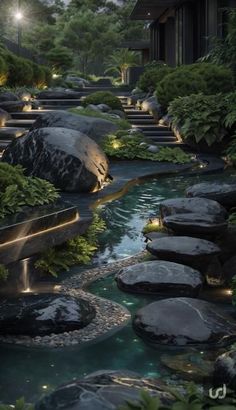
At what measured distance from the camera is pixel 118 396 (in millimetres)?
3531

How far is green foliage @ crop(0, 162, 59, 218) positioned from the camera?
24.9 ft

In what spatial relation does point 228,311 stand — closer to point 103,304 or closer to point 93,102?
point 103,304

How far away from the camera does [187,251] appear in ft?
23.7

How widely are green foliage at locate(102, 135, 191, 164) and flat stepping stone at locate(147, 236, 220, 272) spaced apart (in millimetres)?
8295

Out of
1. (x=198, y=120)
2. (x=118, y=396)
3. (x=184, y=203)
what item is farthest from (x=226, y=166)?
(x=118, y=396)

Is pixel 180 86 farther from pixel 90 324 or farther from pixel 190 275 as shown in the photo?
pixel 90 324

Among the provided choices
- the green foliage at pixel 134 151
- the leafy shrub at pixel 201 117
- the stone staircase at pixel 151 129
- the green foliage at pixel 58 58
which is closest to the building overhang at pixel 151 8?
the stone staircase at pixel 151 129

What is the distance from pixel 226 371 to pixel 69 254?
3757mm

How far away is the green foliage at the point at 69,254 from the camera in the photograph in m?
7.43

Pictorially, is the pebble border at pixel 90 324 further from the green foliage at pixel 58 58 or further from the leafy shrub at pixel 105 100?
the green foliage at pixel 58 58

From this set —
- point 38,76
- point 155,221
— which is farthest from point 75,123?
point 38,76

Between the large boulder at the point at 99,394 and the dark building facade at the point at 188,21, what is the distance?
1852cm

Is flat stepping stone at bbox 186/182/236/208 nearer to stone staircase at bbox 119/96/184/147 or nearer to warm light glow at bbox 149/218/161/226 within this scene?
warm light glow at bbox 149/218/161/226

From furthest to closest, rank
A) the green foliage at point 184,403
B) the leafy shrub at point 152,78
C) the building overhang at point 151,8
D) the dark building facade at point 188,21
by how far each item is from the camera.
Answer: the building overhang at point 151,8, the leafy shrub at point 152,78, the dark building facade at point 188,21, the green foliage at point 184,403
